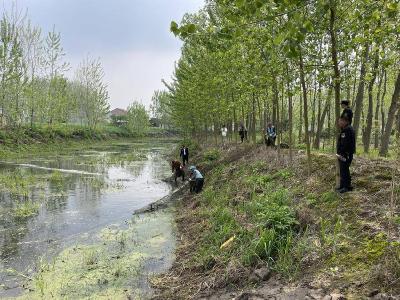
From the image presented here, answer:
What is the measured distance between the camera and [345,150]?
29.8 ft

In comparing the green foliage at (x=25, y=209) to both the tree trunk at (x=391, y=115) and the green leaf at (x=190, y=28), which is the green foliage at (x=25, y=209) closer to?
the green leaf at (x=190, y=28)

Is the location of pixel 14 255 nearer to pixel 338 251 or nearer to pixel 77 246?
pixel 77 246

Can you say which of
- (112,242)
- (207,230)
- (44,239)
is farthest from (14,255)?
(207,230)

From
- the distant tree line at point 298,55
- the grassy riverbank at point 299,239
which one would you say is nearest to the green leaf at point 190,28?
the distant tree line at point 298,55

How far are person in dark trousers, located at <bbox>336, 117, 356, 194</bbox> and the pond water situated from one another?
5078mm

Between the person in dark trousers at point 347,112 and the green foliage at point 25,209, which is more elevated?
the person in dark trousers at point 347,112

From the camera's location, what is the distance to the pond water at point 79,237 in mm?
8758

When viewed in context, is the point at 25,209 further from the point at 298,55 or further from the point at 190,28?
the point at 298,55

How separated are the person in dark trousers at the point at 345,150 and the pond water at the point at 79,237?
16.7 feet

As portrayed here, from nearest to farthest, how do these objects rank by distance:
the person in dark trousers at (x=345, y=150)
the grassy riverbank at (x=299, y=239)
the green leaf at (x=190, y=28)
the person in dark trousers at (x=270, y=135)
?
the green leaf at (x=190, y=28), the grassy riverbank at (x=299, y=239), the person in dark trousers at (x=345, y=150), the person in dark trousers at (x=270, y=135)

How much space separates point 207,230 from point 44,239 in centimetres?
530

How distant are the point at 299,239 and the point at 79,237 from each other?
7679 mm

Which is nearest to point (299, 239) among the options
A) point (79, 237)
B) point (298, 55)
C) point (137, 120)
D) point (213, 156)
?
point (298, 55)

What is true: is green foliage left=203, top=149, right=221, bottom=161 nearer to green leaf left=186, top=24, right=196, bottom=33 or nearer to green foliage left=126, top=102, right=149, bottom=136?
green leaf left=186, top=24, right=196, bottom=33
